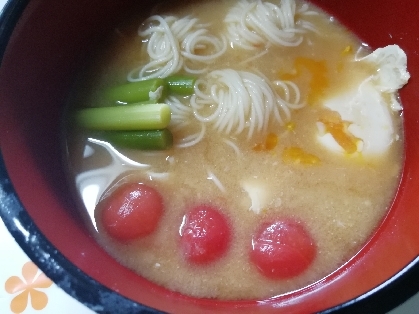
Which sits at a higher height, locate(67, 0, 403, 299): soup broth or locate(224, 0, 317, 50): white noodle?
locate(224, 0, 317, 50): white noodle

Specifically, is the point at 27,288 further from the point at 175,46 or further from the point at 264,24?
the point at 264,24

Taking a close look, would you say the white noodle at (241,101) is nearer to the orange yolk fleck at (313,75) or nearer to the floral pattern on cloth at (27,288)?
the orange yolk fleck at (313,75)

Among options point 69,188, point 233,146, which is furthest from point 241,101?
point 69,188

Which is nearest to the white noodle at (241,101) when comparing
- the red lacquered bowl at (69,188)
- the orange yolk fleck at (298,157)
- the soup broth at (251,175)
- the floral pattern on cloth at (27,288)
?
the soup broth at (251,175)

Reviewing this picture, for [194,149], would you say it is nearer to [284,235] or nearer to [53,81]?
[284,235]

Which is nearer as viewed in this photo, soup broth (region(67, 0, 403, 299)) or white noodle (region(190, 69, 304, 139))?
soup broth (region(67, 0, 403, 299))

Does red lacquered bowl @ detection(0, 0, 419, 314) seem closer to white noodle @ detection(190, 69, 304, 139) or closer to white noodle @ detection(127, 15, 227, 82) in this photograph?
white noodle @ detection(127, 15, 227, 82)

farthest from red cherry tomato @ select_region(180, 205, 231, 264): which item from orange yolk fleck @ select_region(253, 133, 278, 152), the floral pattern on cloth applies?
the floral pattern on cloth

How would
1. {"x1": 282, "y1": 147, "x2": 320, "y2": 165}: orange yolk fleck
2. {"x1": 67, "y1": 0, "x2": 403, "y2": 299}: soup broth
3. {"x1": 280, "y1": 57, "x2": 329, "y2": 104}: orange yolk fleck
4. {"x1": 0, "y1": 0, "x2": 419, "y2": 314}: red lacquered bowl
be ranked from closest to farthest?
{"x1": 0, "y1": 0, "x2": 419, "y2": 314}: red lacquered bowl < {"x1": 67, "y1": 0, "x2": 403, "y2": 299}: soup broth < {"x1": 282, "y1": 147, "x2": 320, "y2": 165}: orange yolk fleck < {"x1": 280, "y1": 57, "x2": 329, "y2": 104}: orange yolk fleck
